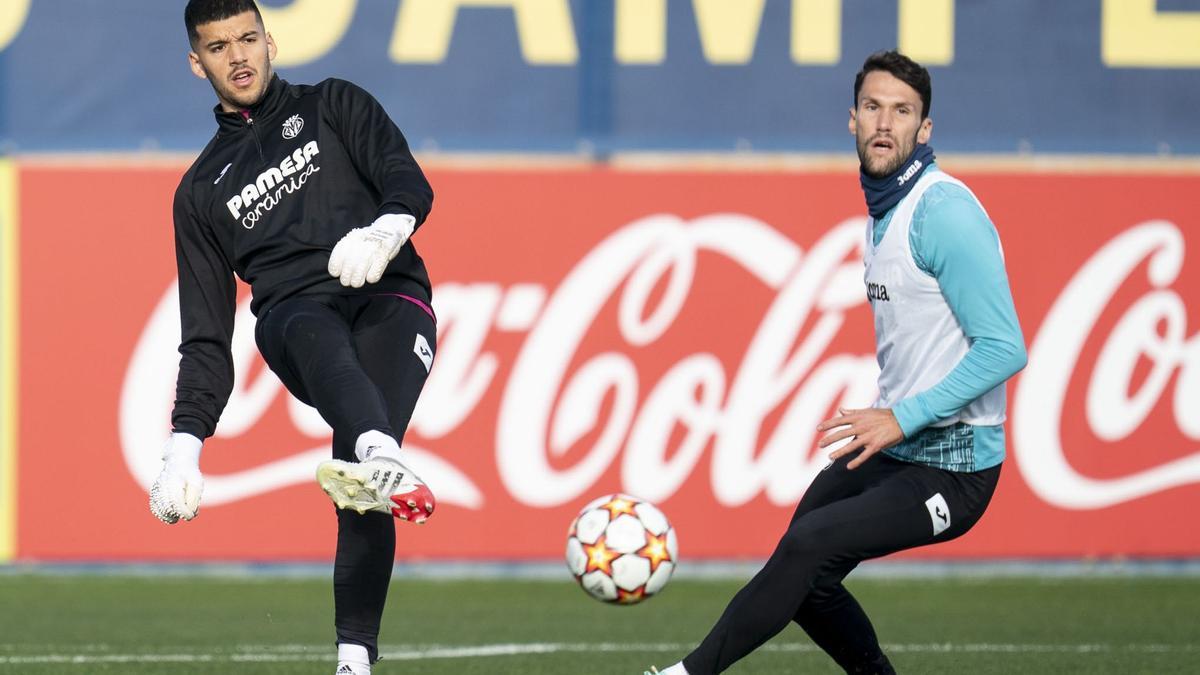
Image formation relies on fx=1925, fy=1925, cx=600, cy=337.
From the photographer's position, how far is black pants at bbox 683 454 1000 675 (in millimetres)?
5234

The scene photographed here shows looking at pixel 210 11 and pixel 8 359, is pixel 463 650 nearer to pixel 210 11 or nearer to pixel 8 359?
pixel 210 11

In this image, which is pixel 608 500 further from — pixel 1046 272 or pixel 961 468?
pixel 1046 272

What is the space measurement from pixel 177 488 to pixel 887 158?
2.25 metres

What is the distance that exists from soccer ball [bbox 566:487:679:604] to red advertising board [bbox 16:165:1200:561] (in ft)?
12.6

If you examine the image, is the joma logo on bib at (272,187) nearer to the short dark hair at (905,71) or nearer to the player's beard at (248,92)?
the player's beard at (248,92)

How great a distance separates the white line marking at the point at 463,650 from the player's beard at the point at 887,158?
124 inches

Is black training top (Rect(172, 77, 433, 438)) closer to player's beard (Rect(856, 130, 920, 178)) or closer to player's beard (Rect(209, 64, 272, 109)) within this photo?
player's beard (Rect(209, 64, 272, 109))

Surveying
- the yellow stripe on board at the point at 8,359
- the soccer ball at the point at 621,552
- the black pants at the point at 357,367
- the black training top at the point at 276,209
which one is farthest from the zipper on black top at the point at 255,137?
the yellow stripe on board at the point at 8,359

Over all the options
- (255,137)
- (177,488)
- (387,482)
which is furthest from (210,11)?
(387,482)

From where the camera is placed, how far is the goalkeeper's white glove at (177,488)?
557 cm

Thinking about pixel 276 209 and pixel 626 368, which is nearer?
pixel 276 209

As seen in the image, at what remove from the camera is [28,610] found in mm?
9523

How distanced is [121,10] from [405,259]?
5.99 metres

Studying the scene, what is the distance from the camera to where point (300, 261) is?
590 centimetres
